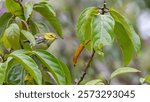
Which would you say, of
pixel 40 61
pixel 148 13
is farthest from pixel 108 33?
pixel 148 13

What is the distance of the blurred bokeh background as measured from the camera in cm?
177

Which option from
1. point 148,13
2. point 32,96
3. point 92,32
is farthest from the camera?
point 148,13

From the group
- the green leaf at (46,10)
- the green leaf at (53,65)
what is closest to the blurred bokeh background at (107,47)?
the green leaf at (46,10)

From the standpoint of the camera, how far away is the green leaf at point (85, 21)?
80 cm

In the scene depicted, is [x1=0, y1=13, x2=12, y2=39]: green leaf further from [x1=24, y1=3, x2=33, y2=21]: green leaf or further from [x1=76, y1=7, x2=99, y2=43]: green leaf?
[x1=76, y1=7, x2=99, y2=43]: green leaf

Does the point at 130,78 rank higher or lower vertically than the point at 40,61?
lower

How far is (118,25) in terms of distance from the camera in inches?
32.1

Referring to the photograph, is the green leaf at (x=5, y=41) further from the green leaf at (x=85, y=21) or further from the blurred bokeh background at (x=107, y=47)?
the blurred bokeh background at (x=107, y=47)

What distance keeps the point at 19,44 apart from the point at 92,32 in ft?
0.48

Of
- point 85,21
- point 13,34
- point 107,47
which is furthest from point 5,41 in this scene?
point 107,47

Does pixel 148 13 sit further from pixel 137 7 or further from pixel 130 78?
pixel 130 78

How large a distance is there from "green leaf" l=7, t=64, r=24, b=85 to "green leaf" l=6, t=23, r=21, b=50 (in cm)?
4

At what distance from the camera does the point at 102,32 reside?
0.77 metres

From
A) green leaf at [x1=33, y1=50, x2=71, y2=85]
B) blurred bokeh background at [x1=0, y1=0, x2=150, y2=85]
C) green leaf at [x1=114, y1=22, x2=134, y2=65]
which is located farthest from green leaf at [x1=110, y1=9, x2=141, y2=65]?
blurred bokeh background at [x1=0, y1=0, x2=150, y2=85]
